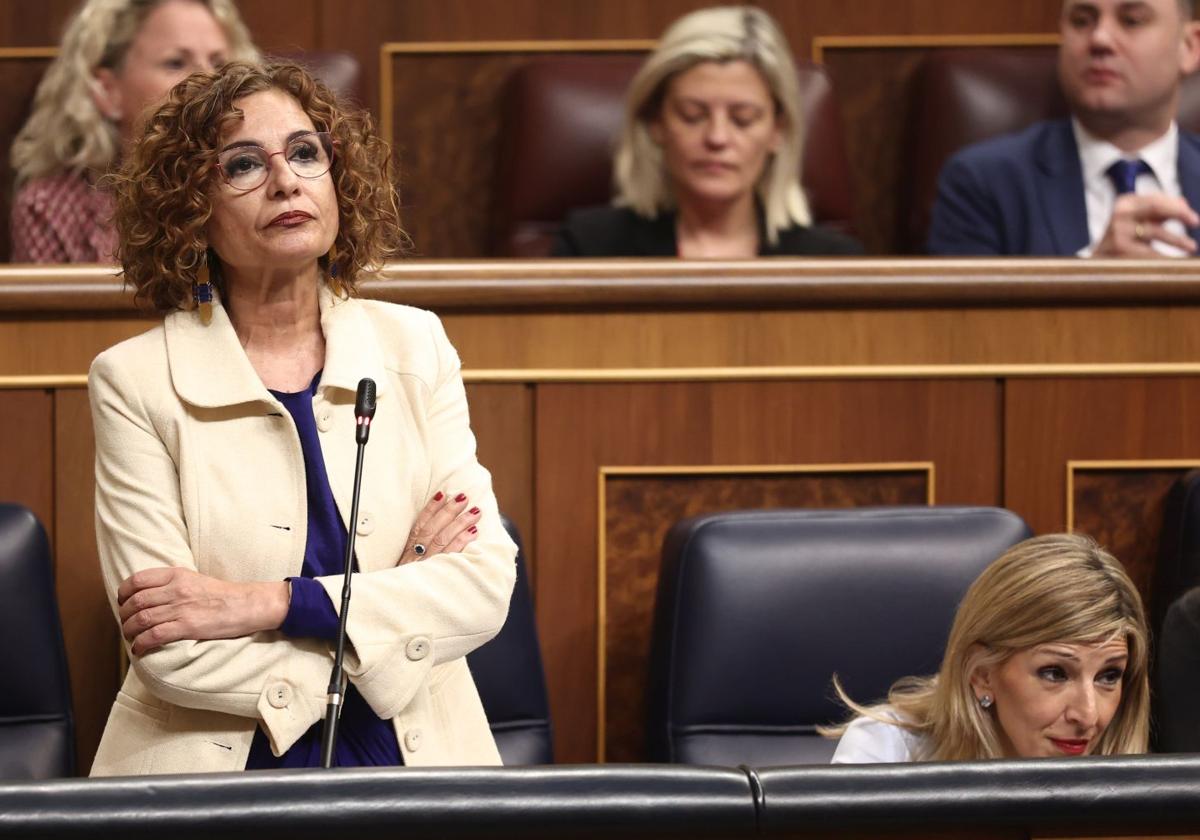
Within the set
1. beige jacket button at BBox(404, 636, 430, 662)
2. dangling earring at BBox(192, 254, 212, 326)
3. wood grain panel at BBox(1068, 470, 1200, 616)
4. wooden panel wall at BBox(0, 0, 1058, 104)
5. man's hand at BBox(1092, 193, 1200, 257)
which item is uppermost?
wooden panel wall at BBox(0, 0, 1058, 104)

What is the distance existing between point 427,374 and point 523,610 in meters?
0.21

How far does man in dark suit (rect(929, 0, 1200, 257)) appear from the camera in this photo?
1.59m

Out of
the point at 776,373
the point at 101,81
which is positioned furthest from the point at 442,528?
the point at 101,81

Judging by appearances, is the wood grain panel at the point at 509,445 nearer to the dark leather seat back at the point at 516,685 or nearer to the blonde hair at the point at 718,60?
the dark leather seat back at the point at 516,685

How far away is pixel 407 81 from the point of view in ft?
6.19

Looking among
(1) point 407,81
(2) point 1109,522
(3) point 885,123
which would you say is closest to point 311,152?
(2) point 1109,522

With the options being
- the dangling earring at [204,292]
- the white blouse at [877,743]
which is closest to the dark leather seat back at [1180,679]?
the white blouse at [877,743]

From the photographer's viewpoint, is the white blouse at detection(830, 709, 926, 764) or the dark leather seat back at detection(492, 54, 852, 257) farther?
the dark leather seat back at detection(492, 54, 852, 257)

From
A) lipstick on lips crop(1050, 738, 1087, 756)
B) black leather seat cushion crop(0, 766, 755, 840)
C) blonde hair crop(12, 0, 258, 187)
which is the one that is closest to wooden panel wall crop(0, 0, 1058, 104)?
blonde hair crop(12, 0, 258, 187)

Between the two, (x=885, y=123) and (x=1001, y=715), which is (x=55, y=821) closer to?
(x=1001, y=715)

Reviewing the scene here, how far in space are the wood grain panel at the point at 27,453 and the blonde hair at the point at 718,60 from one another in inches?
24.9

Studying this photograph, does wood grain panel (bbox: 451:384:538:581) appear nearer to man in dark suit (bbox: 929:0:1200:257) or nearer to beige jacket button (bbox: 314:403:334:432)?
beige jacket button (bbox: 314:403:334:432)

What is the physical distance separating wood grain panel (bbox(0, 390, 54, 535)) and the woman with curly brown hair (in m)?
0.22

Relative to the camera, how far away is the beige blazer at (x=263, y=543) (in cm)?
93
